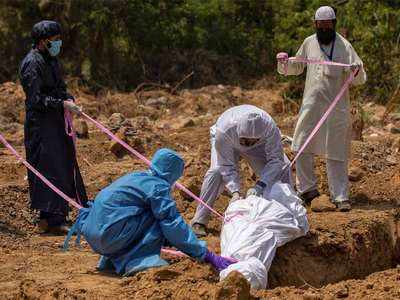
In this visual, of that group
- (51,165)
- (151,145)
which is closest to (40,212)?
(51,165)

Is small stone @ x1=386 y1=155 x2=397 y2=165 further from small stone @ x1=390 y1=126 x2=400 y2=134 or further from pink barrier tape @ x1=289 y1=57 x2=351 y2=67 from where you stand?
pink barrier tape @ x1=289 y1=57 x2=351 y2=67

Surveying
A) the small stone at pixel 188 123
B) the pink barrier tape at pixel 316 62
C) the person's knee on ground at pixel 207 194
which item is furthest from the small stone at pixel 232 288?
the small stone at pixel 188 123

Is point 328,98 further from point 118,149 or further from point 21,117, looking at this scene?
point 21,117

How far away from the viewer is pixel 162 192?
5902 mm

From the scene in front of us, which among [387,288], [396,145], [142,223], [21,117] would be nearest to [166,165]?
[142,223]

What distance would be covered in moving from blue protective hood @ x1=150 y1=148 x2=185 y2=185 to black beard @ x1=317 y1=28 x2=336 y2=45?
276 cm

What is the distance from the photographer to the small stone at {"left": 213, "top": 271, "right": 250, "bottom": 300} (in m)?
5.20

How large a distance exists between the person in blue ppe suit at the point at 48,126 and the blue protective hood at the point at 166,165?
6.65 ft

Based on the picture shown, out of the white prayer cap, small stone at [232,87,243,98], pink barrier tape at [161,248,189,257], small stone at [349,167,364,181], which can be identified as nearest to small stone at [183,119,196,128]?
small stone at [232,87,243,98]

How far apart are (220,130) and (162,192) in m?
1.41

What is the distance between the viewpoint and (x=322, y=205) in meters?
8.36

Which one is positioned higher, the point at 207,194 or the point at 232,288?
the point at 232,288

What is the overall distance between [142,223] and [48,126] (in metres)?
2.28

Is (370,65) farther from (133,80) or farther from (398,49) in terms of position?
(133,80)
